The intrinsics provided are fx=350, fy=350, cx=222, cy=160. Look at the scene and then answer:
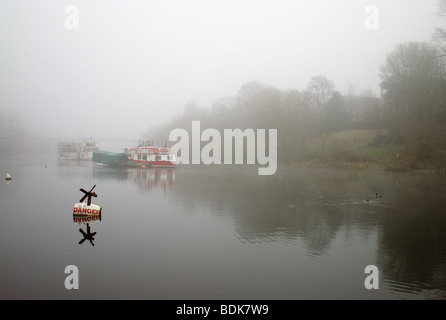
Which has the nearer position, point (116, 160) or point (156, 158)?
point (116, 160)

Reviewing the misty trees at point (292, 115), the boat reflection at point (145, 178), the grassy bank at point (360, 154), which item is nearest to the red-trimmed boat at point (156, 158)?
the boat reflection at point (145, 178)

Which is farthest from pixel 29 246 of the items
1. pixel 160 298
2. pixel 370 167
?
pixel 370 167

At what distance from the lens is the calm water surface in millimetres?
10203

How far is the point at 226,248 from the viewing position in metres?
14.3

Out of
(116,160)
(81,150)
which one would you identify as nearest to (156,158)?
(116,160)

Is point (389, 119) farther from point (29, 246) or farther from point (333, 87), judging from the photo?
point (29, 246)

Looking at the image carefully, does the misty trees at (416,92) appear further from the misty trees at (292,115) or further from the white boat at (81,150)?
the white boat at (81,150)

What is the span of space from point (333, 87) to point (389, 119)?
18526 mm

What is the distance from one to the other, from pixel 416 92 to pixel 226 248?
46.9m
